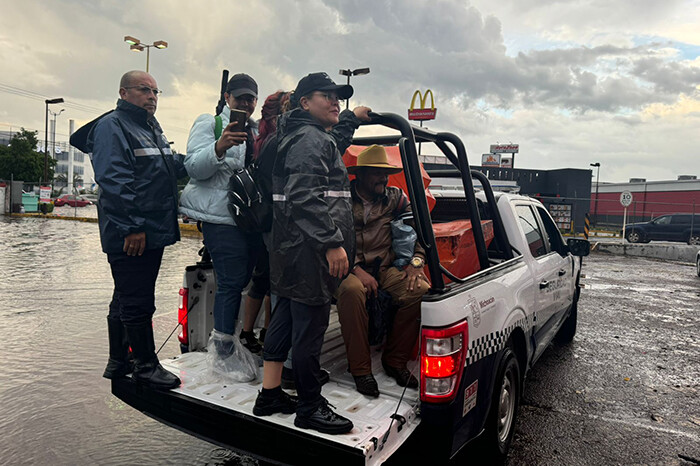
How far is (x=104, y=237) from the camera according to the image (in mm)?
2881

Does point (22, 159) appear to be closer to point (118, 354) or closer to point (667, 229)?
point (667, 229)

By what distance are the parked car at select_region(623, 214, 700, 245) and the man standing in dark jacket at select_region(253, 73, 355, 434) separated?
25195 mm

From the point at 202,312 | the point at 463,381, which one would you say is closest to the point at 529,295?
the point at 463,381

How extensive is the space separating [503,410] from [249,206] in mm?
2019

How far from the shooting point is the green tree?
42750mm

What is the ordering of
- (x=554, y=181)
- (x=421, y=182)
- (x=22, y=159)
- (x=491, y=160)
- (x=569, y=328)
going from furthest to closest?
(x=491, y=160)
(x=554, y=181)
(x=22, y=159)
(x=569, y=328)
(x=421, y=182)

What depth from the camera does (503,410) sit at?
10.5 feet

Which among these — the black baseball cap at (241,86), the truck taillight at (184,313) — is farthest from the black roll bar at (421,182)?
the truck taillight at (184,313)

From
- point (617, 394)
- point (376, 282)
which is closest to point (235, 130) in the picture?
point (376, 282)

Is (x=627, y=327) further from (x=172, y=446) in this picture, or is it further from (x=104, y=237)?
(x=104, y=237)

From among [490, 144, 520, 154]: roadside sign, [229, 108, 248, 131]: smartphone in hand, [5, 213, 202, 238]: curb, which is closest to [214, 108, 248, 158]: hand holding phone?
[229, 108, 248, 131]: smartphone in hand

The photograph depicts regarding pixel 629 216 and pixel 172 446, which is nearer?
pixel 172 446

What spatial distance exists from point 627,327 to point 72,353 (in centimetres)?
705

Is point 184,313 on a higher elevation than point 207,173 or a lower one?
lower
